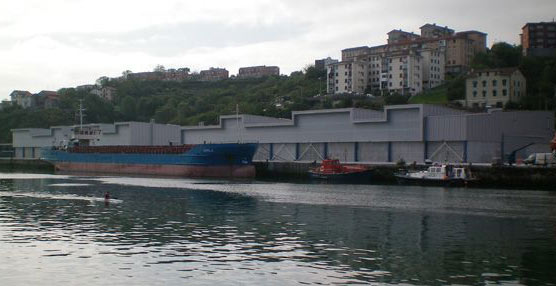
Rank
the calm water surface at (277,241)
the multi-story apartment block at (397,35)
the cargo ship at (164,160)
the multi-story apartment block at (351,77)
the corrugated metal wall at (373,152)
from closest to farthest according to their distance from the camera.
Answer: the calm water surface at (277,241)
the corrugated metal wall at (373,152)
the cargo ship at (164,160)
the multi-story apartment block at (351,77)
the multi-story apartment block at (397,35)

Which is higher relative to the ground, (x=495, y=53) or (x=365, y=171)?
(x=495, y=53)

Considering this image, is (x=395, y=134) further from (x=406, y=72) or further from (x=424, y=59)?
(x=424, y=59)

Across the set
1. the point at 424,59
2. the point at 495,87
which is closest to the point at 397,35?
the point at 424,59

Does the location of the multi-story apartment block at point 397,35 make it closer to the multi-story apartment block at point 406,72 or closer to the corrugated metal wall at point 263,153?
the multi-story apartment block at point 406,72

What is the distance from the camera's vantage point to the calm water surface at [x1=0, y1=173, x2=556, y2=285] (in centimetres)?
1795

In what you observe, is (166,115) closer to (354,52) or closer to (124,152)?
(354,52)

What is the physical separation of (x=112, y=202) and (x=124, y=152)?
52.1 metres


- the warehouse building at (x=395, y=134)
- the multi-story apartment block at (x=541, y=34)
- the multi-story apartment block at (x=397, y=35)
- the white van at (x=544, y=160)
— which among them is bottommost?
the white van at (x=544, y=160)

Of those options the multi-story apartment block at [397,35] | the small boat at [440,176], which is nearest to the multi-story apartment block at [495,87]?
the small boat at [440,176]

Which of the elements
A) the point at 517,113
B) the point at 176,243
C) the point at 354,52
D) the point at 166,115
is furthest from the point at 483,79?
the point at 166,115

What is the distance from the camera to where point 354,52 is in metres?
193

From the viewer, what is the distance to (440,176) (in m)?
58.3

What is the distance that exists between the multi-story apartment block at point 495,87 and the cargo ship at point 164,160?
58.2m

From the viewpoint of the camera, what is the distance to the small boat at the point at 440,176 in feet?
188
